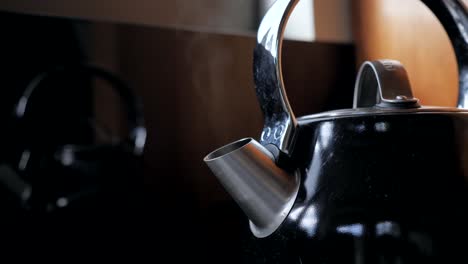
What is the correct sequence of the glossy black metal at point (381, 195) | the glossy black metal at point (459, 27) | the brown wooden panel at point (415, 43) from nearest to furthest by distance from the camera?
the glossy black metal at point (381, 195) < the glossy black metal at point (459, 27) < the brown wooden panel at point (415, 43)

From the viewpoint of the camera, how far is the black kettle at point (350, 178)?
0.94 ft

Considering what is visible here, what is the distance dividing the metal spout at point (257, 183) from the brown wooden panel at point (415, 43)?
55 centimetres

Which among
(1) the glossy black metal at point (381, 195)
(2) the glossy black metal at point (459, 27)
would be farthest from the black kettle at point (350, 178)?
(2) the glossy black metal at point (459, 27)

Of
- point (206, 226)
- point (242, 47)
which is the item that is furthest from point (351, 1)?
point (206, 226)

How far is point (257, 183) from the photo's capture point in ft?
1.10

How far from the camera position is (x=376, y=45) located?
0.90 meters

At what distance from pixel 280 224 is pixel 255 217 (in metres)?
0.02

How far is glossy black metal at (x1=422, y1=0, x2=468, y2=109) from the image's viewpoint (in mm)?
436

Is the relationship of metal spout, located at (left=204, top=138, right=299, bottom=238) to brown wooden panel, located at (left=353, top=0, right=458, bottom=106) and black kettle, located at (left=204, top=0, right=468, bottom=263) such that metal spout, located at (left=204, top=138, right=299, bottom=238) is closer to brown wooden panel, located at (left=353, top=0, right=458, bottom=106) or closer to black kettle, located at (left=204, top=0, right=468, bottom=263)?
black kettle, located at (left=204, top=0, right=468, bottom=263)

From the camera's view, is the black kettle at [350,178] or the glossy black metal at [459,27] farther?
the glossy black metal at [459,27]

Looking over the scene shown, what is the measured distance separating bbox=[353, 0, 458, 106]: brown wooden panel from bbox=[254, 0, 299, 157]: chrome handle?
1.67 feet

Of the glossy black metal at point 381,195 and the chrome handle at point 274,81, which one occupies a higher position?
the chrome handle at point 274,81

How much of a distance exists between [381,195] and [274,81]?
5.4 inches

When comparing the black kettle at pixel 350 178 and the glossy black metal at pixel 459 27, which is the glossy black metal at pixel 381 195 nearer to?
the black kettle at pixel 350 178
